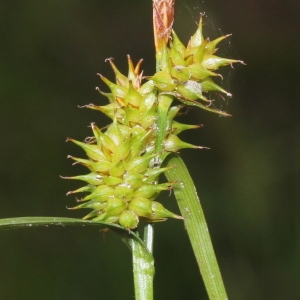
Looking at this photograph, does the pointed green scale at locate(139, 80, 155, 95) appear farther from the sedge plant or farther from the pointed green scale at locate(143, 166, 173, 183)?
the pointed green scale at locate(143, 166, 173, 183)

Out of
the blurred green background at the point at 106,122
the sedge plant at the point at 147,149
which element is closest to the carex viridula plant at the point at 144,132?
the sedge plant at the point at 147,149

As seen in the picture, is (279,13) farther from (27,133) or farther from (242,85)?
(27,133)

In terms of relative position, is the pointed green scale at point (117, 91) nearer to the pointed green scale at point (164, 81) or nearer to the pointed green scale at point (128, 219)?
the pointed green scale at point (164, 81)

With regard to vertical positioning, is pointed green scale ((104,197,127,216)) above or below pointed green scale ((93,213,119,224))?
above

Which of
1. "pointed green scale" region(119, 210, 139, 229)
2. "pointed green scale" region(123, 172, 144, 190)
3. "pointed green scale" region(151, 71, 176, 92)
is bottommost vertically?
"pointed green scale" region(119, 210, 139, 229)

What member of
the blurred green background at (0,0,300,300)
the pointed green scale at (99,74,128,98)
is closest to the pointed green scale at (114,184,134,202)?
the pointed green scale at (99,74,128,98)

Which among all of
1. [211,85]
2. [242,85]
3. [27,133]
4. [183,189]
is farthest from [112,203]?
[242,85]

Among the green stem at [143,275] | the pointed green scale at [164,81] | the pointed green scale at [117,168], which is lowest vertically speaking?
the green stem at [143,275]

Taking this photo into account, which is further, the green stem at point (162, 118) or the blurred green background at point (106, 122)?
the blurred green background at point (106, 122)
